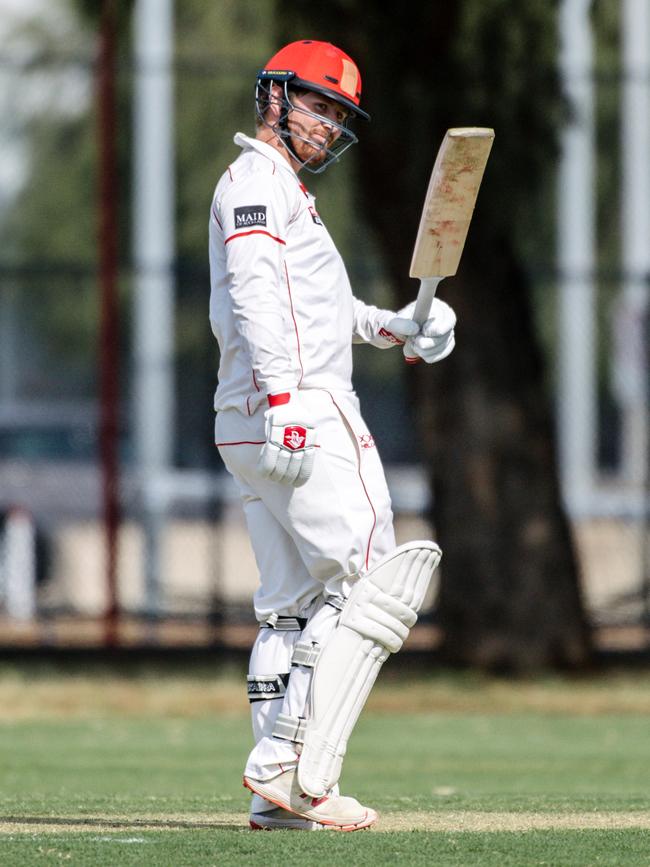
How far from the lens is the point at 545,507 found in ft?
39.5

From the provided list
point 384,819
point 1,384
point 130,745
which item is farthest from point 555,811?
point 1,384

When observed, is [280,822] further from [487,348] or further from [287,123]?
[487,348]

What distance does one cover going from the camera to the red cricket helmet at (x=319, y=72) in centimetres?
527

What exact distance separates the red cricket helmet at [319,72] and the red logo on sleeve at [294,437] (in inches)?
42.4

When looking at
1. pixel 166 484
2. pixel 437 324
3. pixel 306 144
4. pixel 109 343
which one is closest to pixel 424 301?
pixel 437 324

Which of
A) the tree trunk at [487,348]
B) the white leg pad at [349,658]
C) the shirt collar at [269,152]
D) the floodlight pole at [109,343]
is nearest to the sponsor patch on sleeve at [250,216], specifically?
the shirt collar at [269,152]

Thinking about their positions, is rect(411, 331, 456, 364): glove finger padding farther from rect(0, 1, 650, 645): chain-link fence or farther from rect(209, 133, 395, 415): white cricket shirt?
rect(0, 1, 650, 645): chain-link fence

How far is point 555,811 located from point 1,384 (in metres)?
12.0

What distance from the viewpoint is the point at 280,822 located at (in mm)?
5180

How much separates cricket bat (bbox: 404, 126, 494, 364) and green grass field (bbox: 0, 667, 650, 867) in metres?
1.63

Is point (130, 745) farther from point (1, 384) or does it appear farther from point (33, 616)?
point (1, 384)

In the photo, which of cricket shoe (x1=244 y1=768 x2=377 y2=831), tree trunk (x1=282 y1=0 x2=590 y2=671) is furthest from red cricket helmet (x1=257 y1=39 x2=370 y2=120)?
tree trunk (x1=282 y1=0 x2=590 y2=671)

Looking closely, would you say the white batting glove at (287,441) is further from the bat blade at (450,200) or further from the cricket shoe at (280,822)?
the cricket shoe at (280,822)

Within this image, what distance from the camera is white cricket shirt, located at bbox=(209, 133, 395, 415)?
493 cm
